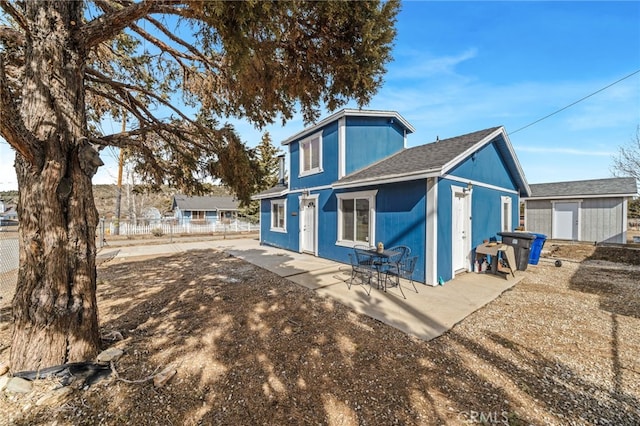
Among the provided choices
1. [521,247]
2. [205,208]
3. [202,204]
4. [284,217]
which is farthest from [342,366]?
[202,204]

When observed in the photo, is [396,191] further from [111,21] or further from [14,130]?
[14,130]

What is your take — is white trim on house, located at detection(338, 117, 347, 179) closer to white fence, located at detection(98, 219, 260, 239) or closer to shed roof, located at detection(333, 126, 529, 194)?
shed roof, located at detection(333, 126, 529, 194)

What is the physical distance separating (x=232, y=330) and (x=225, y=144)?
2.99 metres

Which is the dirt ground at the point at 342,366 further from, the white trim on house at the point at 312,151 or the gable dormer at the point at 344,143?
the white trim on house at the point at 312,151

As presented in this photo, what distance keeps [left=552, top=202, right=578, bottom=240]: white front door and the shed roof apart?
845 cm

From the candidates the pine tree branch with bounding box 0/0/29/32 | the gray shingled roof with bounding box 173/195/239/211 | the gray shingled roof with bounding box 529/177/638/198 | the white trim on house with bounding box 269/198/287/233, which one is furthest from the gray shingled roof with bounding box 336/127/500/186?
the gray shingled roof with bounding box 173/195/239/211

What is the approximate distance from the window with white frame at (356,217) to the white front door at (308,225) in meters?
1.43

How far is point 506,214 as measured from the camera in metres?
9.88

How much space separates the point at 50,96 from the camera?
2.73m

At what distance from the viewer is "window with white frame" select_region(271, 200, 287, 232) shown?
1159 centimetres

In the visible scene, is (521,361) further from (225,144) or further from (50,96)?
(50,96)

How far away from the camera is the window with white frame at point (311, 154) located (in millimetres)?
9516

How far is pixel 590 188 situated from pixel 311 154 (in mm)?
16169

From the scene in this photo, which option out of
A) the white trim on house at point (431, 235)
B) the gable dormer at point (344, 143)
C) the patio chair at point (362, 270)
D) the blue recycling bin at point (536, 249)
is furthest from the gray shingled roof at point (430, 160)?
the blue recycling bin at point (536, 249)
